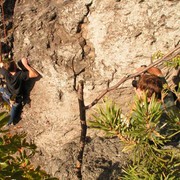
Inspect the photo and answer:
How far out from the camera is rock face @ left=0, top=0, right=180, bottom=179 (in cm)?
459

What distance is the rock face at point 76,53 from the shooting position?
15.1 feet

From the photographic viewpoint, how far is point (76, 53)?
5105mm

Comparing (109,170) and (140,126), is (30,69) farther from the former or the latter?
(140,126)

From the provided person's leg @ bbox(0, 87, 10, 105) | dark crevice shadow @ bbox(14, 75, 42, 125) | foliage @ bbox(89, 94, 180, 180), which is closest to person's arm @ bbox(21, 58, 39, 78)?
dark crevice shadow @ bbox(14, 75, 42, 125)

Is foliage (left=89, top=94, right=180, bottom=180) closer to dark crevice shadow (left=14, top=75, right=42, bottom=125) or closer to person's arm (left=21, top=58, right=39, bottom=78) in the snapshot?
person's arm (left=21, top=58, right=39, bottom=78)

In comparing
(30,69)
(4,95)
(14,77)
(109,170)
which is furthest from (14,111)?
(109,170)

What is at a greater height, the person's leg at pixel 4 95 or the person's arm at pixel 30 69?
the person's arm at pixel 30 69

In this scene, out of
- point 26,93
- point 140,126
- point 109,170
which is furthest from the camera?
point 26,93

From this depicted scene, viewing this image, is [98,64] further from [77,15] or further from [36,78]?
[36,78]

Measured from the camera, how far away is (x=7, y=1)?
18.5 ft

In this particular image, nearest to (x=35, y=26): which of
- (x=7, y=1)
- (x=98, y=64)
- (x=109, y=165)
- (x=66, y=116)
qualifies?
(x=7, y=1)

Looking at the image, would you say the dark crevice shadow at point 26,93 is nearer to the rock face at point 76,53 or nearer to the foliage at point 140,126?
the rock face at point 76,53

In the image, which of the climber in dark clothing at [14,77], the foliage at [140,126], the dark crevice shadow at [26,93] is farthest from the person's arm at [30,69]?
the foliage at [140,126]

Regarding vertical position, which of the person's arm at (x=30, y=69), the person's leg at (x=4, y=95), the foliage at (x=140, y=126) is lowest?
the foliage at (x=140, y=126)
